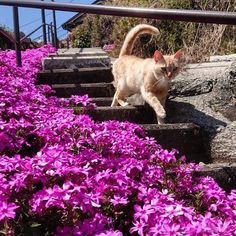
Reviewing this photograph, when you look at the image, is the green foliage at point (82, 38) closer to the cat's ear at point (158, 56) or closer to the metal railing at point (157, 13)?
the cat's ear at point (158, 56)

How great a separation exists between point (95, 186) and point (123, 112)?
1789 millimetres

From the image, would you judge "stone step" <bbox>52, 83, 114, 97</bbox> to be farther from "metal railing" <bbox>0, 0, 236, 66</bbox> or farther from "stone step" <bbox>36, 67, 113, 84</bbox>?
"metal railing" <bbox>0, 0, 236, 66</bbox>

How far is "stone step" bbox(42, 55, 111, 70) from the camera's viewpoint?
589cm

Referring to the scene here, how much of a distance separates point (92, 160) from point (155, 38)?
174 inches

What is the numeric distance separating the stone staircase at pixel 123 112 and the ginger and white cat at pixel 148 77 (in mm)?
123

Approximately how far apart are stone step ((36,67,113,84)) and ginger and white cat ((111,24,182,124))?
55 centimetres

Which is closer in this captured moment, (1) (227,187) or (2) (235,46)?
(1) (227,187)

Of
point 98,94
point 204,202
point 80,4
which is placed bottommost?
point 98,94

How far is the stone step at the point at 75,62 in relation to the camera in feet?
19.3

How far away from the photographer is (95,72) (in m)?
5.28

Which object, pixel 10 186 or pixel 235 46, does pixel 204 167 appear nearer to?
pixel 10 186

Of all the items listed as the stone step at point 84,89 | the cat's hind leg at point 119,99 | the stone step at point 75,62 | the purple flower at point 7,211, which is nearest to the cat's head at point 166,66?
the cat's hind leg at point 119,99

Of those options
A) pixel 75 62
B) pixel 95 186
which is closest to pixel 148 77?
pixel 75 62

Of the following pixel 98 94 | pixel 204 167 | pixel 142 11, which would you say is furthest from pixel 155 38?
pixel 142 11
